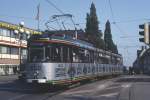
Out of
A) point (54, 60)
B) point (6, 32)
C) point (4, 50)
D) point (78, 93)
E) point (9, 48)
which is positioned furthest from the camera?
point (9, 48)

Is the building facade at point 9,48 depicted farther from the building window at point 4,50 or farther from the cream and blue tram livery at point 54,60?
the cream and blue tram livery at point 54,60

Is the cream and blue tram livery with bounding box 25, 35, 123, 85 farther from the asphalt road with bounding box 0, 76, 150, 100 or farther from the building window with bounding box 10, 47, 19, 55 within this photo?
the building window with bounding box 10, 47, 19, 55

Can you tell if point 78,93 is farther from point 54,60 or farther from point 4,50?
point 4,50

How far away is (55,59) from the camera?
2367 centimetres

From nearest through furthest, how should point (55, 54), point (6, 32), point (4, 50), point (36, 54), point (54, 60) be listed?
1. point (36, 54)
2. point (54, 60)
3. point (55, 54)
4. point (6, 32)
5. point (4, 50)

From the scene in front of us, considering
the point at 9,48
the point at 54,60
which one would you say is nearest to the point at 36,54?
the point at 54,60

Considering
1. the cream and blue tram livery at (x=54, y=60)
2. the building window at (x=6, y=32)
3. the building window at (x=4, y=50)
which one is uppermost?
the building window at (x=6, y=32)

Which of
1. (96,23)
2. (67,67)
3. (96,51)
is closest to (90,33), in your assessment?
(96,23)

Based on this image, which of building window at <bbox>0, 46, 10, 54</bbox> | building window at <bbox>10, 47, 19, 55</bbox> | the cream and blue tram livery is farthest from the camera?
building window at <bbox>10, 47, 19, 55</bbox>

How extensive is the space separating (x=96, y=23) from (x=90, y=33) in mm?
3250

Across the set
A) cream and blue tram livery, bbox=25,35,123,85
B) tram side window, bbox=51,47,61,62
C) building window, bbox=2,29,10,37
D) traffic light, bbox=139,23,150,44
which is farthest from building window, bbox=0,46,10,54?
traffic light, bbox=139,23,150,44

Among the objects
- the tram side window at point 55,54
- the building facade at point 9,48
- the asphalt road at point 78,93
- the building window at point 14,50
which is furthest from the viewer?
the building window at point 14,50

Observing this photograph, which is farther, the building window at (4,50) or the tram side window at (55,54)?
the building window at (4,50)

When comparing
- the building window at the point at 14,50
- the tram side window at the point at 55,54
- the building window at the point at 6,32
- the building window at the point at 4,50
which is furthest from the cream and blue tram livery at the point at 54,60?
the building window at the point at 14,50
